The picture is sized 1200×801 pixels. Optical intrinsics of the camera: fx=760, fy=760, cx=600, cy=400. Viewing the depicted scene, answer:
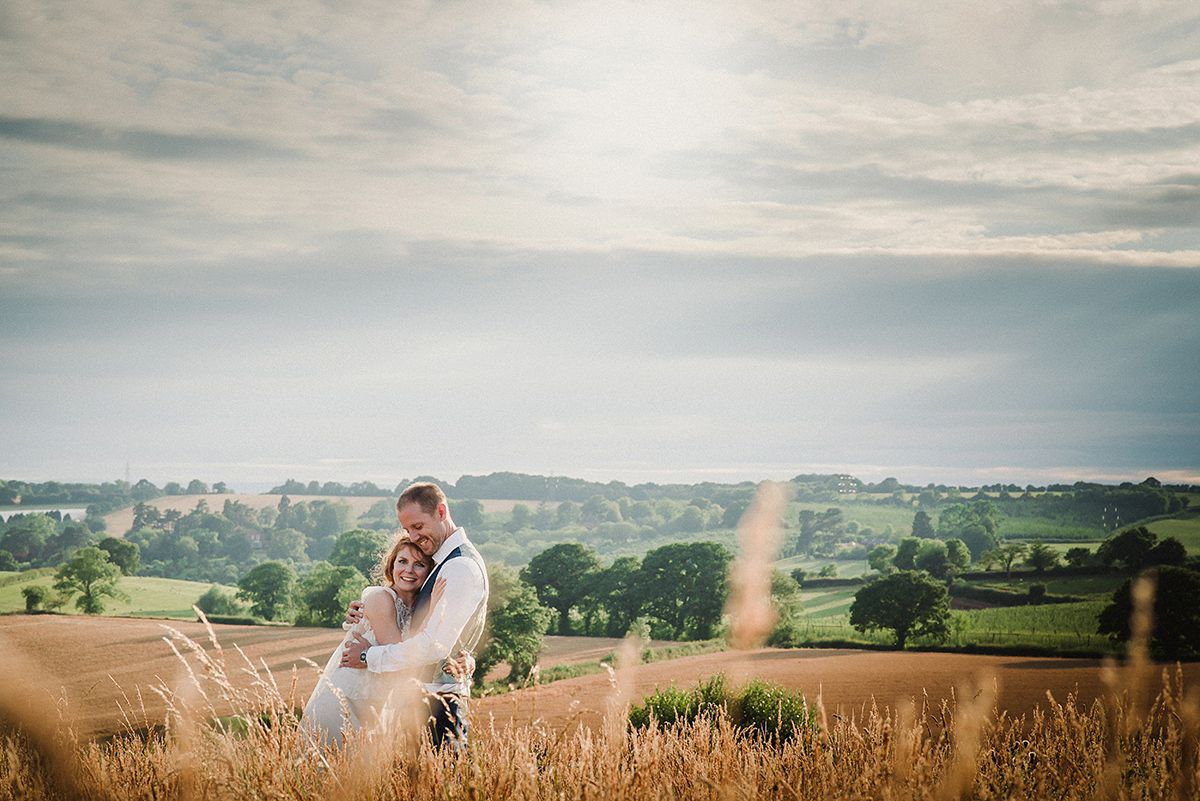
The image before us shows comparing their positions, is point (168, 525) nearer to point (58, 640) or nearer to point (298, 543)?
point (298, 543)

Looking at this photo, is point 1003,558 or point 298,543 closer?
point 1003,558

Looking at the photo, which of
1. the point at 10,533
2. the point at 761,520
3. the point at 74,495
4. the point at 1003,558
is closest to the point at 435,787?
the point at 1003,558

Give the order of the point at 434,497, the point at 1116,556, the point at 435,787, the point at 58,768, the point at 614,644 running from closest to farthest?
the point at 435,787 → the point at 58,768 → the point at 434,497 → the point at 614,644 → the point at 1116,556

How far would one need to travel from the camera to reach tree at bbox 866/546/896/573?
8963cm

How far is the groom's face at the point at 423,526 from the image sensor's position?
17.9 ft

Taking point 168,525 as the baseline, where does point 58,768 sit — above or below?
above

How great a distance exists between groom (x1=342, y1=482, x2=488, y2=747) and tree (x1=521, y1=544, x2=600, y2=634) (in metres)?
63.1

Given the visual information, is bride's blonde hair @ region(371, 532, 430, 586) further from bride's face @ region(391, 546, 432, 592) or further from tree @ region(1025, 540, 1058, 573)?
tree @ region(1025, 540, 1058, 573)

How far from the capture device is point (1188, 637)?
49875 millimetres

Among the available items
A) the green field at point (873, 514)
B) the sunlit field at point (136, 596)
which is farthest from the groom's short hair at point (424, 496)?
the green field at point (873, 514)

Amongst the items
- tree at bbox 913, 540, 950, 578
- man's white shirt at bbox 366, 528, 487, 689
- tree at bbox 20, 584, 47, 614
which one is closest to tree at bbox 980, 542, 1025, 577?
tree at bbox 913, 540, 950, 578

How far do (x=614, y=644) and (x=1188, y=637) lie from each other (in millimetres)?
38627

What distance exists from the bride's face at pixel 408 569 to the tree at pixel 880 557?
299ft

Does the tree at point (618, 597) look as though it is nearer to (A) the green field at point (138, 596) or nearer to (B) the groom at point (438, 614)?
(A) the green field at point (138, 596)
